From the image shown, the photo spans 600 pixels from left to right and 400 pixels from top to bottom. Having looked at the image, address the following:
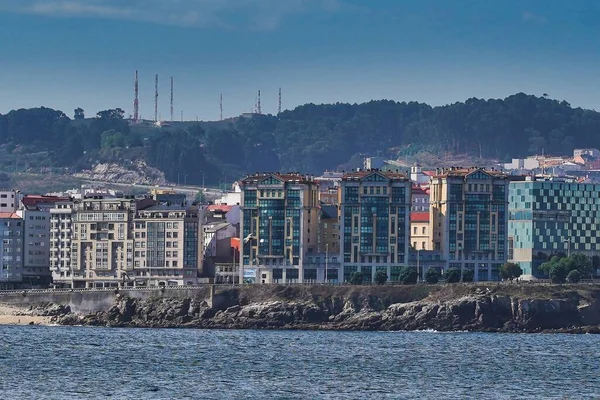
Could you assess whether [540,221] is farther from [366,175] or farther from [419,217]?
[366,175]

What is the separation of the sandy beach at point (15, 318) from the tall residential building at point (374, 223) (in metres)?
26.5

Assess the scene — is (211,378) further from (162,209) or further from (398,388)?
(162,209)

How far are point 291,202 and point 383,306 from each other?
54.8 feet

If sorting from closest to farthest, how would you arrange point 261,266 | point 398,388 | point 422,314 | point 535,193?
point 398,388 < point 422,314 < point 261,266 < point 535,193

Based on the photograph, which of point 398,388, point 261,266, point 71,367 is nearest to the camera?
point 398,388

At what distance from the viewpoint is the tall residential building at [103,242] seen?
186000mm

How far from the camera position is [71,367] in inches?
4786

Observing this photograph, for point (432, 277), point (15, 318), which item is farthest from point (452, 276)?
point (15, 318)

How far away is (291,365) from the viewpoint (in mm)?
124938

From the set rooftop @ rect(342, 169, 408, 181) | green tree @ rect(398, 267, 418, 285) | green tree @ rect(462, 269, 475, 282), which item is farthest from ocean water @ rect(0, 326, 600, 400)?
rooftop @ rect(342, 169, 408, 181)

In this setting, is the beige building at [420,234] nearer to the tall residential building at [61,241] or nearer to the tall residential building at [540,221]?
the tall residential building at [540,221]

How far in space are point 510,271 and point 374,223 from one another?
12.7 metres

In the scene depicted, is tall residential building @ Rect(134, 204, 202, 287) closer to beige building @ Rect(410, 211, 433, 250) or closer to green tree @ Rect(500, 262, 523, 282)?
beige building @ Rect(410, 211, 433, 250)

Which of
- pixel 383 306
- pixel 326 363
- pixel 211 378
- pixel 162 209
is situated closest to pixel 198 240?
pixel 162 209
